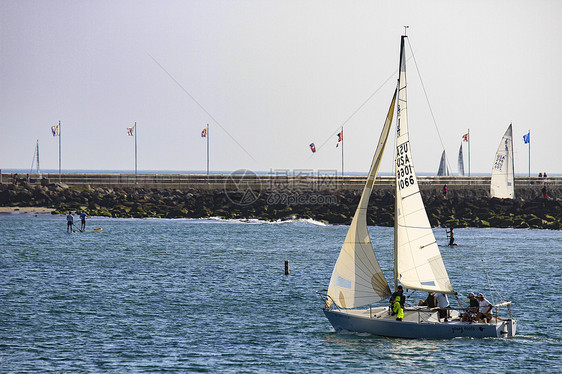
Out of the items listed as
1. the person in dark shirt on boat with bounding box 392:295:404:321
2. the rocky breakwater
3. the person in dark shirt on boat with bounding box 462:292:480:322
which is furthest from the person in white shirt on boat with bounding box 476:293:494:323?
the rocky breakwater

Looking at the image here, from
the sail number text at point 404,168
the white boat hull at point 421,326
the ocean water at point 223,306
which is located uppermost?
the sail number text at point 404,168

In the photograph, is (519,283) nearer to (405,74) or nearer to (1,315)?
(405,74)

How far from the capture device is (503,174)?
94625 mm

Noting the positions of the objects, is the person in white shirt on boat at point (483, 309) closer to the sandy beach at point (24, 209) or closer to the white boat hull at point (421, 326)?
the white boat hull at point (421, 326)

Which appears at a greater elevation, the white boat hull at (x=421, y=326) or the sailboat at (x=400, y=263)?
the sailboat at (x=400, y=263)

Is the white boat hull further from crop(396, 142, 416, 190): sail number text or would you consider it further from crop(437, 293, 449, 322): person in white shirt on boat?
crop(396, 142, 416, 190): sail number text

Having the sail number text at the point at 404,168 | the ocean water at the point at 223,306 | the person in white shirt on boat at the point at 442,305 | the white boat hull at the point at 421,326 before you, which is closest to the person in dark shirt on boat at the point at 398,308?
the white boat hull at the point at 421,326

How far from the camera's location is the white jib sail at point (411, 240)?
2956cm

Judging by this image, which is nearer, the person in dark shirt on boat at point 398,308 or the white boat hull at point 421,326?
the white boat hull at point 421,326

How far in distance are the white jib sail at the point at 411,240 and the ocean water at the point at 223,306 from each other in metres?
2.59

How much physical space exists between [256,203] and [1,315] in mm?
63194

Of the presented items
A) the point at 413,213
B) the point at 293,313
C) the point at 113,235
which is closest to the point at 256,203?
the point at 113,235

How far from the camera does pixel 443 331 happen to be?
93.9 ft

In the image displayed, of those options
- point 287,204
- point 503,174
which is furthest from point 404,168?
point 503,174
